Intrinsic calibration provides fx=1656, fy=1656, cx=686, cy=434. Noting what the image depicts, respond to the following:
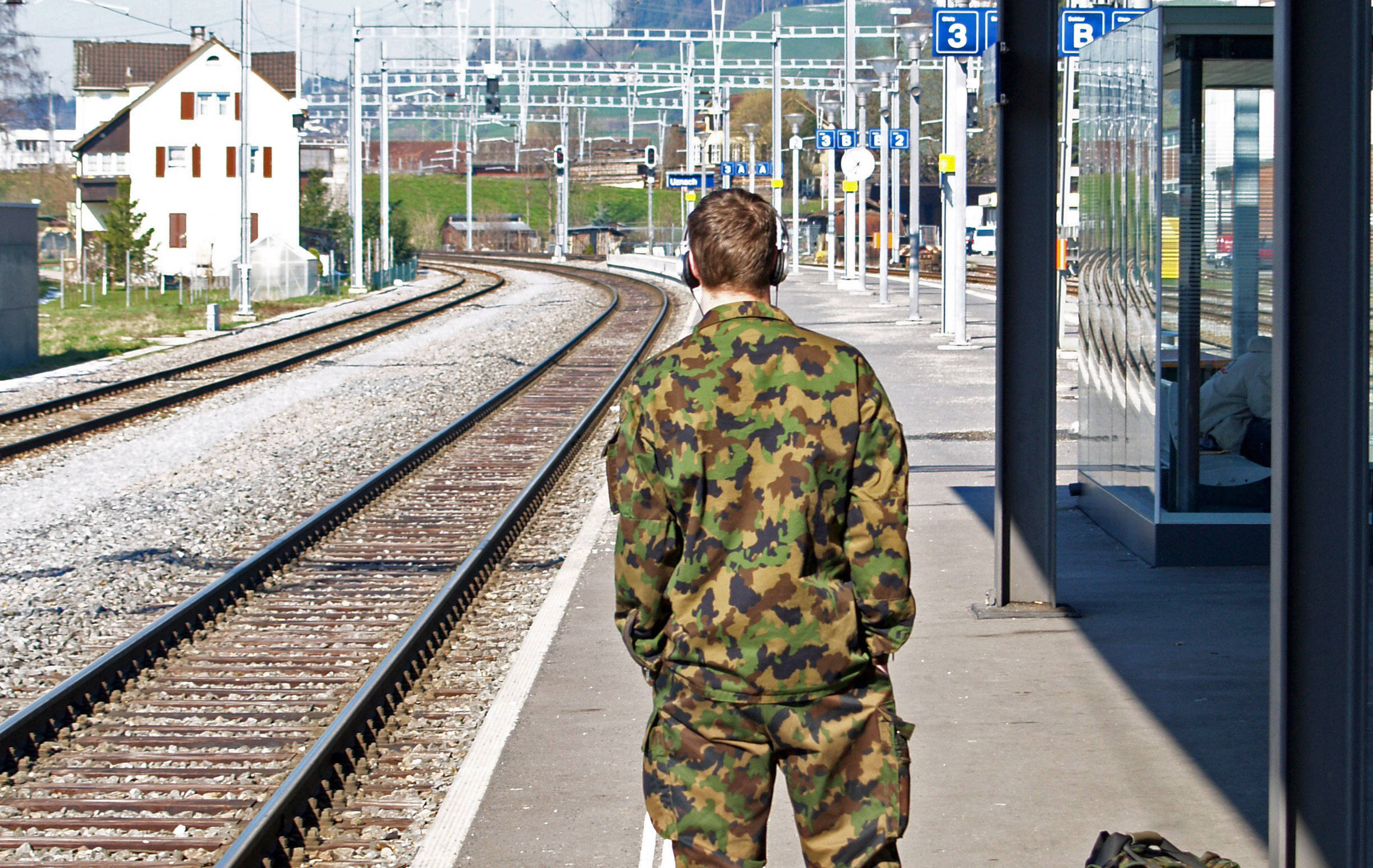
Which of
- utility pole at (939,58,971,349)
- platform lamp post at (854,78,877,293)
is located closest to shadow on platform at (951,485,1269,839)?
utility pole at (939,58,971,349)

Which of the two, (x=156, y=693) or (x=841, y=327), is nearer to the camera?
(x=156, y=693)

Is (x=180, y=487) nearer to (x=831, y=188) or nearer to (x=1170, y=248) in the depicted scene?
(x=1170, y=248)

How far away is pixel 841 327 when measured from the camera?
29.4 m

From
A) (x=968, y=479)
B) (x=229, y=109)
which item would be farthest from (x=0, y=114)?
(x=968, y=479)

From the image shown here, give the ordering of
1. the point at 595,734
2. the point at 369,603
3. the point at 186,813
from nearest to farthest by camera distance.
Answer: the point at 186,813
the point at 595,734
the point at 369,603

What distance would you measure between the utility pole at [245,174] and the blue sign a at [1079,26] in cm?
2530

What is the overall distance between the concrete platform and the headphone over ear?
7.16 feet

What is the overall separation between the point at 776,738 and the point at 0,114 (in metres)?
81.6

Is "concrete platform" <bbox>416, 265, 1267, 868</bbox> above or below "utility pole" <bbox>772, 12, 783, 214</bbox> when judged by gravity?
below

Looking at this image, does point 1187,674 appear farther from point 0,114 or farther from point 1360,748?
point 0,114

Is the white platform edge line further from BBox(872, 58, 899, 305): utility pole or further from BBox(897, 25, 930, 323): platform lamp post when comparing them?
BBox(872, 58, 899, 305): utility pole

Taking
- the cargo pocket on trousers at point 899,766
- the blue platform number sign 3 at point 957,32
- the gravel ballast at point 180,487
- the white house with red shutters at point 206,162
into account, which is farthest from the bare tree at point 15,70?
the cargo pocket on trousers at point 899,766

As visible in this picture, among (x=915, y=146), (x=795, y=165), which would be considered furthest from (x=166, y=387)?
(x=795, y=165)

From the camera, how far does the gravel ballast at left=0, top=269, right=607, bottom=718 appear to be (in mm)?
9094
